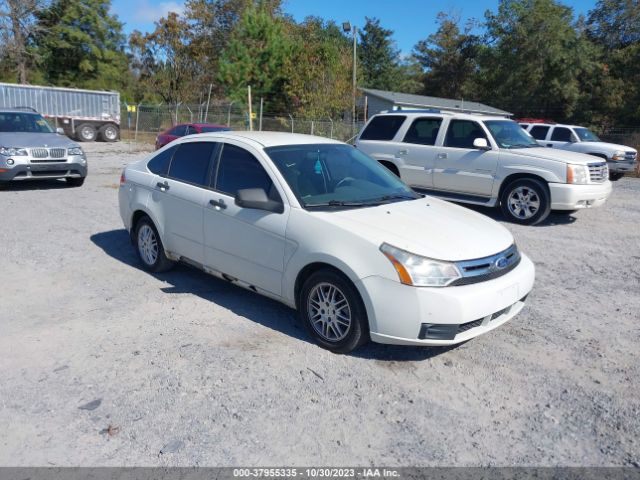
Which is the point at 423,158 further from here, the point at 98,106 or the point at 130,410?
the point at 98,106

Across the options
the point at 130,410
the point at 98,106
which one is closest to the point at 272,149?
the point at 130,410

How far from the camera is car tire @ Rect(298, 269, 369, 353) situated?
158 inches

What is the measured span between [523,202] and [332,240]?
6.35 m

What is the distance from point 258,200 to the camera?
14.8 feet

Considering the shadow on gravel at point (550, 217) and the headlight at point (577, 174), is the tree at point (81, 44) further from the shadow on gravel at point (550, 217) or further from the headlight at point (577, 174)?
the headlight at point (577, 174)

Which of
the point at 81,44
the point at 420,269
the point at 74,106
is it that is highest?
the point at 81,44

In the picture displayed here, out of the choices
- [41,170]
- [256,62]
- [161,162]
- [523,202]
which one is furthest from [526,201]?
[256,62]

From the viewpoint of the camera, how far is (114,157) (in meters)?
22.2

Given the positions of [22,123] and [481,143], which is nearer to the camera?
[481,143]

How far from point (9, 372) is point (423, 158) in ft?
26.4

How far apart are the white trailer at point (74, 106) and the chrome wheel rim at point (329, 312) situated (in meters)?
29.9

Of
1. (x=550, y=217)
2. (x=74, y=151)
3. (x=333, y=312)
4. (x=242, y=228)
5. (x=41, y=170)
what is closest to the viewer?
(x=333, y=312)

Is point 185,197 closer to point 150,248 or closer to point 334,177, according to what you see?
point 150,248

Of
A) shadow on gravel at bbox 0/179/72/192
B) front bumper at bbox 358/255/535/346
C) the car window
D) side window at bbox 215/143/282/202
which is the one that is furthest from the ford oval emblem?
shadow on gravel at bbox 0/179/72/192
